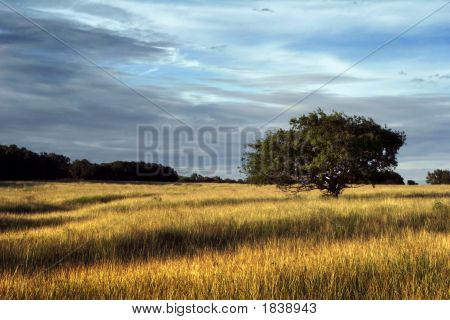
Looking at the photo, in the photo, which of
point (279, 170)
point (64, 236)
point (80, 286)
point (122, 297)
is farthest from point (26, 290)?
point (279, 170)

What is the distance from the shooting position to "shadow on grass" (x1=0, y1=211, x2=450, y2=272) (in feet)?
39.6

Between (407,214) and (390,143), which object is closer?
(407,214)

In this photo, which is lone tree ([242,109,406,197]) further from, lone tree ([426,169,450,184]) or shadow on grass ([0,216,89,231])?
lone tree ([426,169,450,184])

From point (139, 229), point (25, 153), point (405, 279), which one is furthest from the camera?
point (25, 153)

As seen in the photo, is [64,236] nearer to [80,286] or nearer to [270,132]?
[80,286]

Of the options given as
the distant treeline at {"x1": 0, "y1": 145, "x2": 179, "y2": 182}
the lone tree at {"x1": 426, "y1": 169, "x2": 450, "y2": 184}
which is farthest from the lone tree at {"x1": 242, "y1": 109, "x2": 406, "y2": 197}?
the lone tree at {"x1": 426, "y1": 169, "x2": 450, "y2": 184}

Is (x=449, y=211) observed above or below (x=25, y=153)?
below

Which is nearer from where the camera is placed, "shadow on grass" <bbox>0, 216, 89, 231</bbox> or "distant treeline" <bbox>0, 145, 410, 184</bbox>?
"shadow on grass" <bbox>0, 216, 89, 231</bbox>

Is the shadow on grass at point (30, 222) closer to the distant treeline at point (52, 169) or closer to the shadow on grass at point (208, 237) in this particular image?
the shadow on grass at point (208, 237)

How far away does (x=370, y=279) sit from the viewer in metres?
7.94

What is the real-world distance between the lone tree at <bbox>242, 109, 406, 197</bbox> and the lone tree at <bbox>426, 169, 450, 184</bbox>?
3232 inches

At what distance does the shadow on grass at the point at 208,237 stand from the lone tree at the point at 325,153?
1179 cm

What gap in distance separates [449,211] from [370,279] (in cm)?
1252

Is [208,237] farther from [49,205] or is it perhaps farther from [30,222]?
[49,205]
